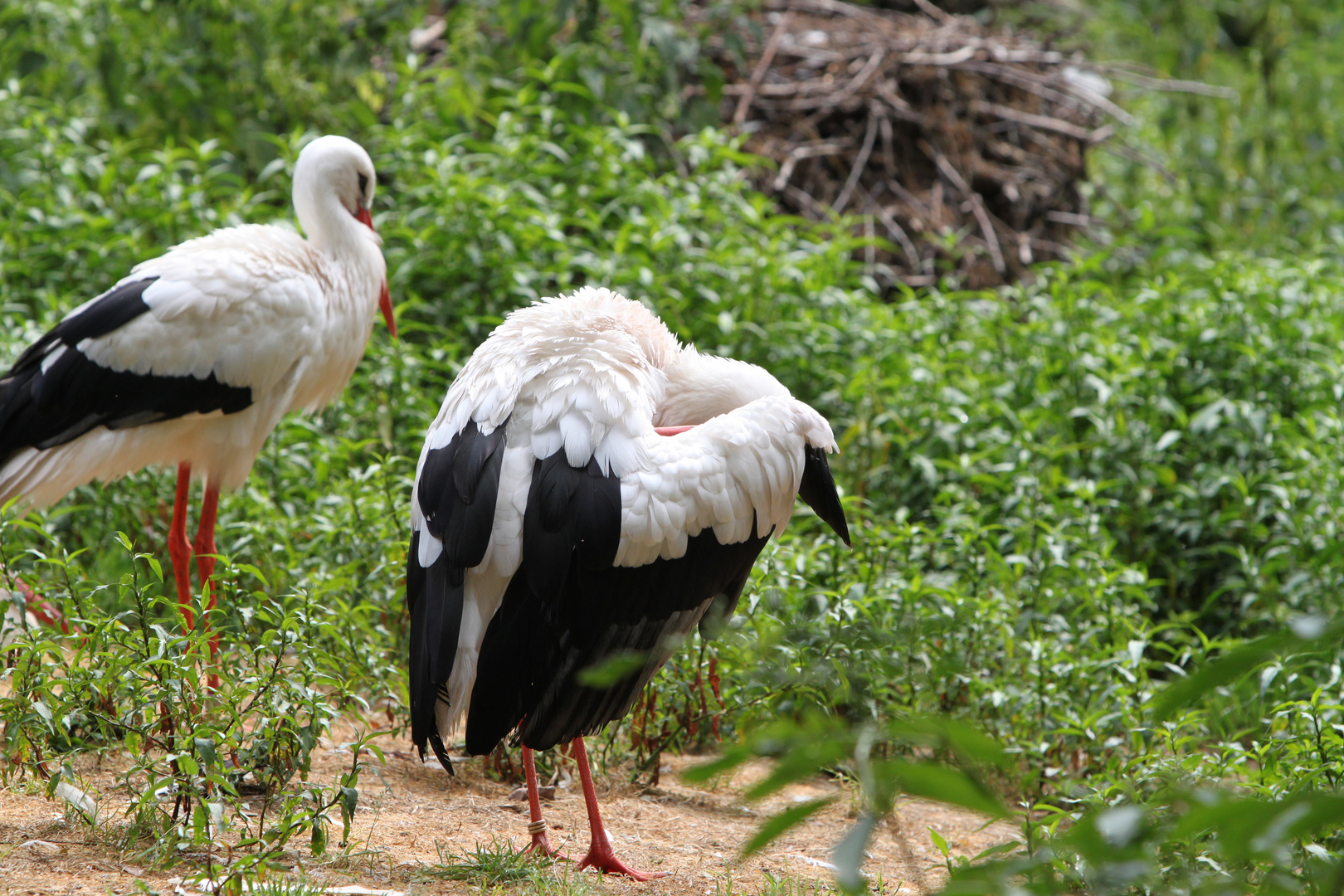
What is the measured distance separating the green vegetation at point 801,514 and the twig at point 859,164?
23cm

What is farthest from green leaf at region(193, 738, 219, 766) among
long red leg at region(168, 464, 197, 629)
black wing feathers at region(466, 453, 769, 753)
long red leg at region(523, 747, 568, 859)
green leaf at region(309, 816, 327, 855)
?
long red leg at region(168, 464, 197, 629)

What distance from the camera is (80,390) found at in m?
3.60

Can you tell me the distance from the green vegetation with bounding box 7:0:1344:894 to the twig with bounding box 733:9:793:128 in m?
0.45

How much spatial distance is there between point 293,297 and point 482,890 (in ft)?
6.90

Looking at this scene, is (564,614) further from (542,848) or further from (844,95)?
(844,95)

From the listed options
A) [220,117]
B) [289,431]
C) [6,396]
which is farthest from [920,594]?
[220,117]

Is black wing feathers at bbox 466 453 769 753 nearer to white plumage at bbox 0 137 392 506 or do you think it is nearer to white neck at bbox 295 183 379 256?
white plumage at bbox 0 137 392 506

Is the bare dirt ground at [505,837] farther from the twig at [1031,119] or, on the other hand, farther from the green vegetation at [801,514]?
the twig at [1031,119]

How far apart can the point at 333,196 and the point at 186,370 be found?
868mm

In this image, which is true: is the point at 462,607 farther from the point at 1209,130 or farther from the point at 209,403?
the point at 1209,130

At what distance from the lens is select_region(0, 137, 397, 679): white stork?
142 inches

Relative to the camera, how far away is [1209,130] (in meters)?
8.70

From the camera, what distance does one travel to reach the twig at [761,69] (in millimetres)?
6930

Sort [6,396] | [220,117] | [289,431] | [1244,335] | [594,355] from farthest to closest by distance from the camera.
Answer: [220,117]
[1244,335]
[289,431]
[6,396]
[594,355]
